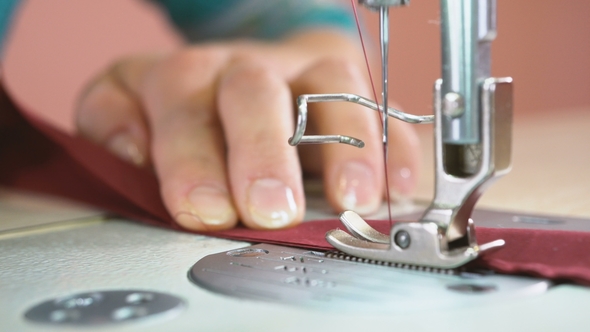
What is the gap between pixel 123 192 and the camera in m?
0.76

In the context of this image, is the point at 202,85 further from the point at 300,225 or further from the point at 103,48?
the point at 103,48

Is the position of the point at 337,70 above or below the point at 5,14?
below

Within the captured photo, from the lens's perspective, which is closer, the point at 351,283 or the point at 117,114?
the point at 351,283

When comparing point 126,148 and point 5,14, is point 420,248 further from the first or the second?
point 5,14

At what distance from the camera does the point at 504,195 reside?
2.92 ft

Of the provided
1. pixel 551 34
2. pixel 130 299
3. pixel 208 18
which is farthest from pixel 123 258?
pixel 551 34

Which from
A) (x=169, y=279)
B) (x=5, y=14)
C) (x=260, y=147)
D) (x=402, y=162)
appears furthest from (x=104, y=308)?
(x=5, y=14)

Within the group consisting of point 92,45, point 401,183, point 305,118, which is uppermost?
point 92,45

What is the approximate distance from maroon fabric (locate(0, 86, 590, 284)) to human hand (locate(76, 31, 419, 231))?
0.09 feet

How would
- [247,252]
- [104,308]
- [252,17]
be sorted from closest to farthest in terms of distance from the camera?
[104,308]
[247,252]
[252,17]

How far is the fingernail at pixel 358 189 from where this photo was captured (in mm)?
730

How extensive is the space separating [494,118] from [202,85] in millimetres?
485

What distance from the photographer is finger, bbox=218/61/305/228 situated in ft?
2.09

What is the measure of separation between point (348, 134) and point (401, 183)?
4.0 inches
